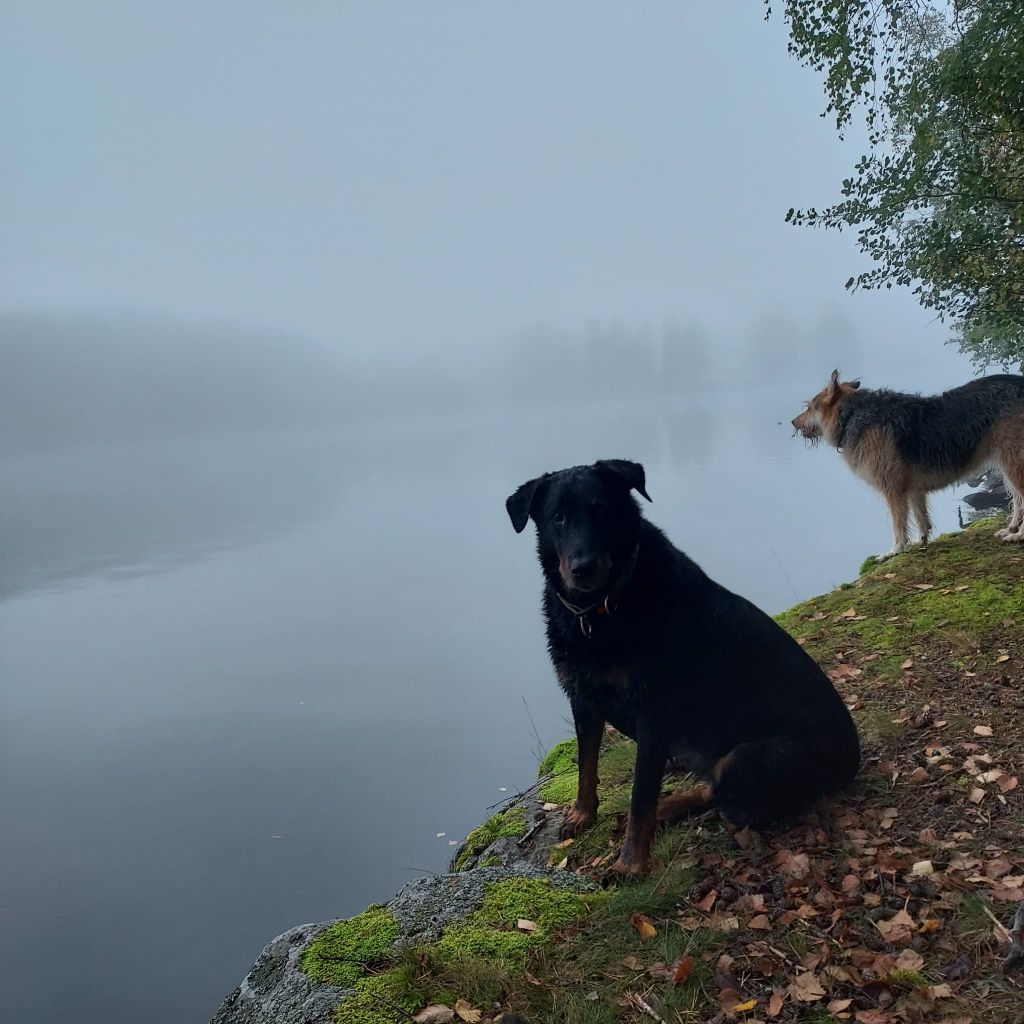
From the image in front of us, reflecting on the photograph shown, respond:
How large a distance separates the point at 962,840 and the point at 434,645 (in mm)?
18114

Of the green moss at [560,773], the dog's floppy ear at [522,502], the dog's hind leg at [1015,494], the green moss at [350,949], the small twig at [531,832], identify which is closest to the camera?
the green moss at [350,949]

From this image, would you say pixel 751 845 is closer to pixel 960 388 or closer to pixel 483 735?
pixel 960 388

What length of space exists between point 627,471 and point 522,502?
1.84 ft

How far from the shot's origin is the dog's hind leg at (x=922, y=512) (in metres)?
8.12

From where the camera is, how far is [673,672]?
3338mm

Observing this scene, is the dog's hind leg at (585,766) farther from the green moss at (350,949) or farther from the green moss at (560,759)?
the green moss at (560,759)

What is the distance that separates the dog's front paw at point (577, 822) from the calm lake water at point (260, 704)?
2.65 metres

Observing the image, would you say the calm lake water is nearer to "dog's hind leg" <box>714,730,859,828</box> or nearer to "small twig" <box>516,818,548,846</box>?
"small twig" <box>516,818,548,846</box>

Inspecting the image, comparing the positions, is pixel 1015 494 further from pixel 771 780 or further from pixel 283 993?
pixel 283 993

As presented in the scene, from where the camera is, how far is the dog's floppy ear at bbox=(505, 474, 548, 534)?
3.68 m

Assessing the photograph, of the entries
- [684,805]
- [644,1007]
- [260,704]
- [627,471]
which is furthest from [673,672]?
[260,704]

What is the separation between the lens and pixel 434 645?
20.5 m

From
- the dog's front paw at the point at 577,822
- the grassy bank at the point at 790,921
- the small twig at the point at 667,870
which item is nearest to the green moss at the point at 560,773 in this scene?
the grassy bank at the point at 790,921

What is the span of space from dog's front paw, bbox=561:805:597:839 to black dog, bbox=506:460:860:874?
0.48m
